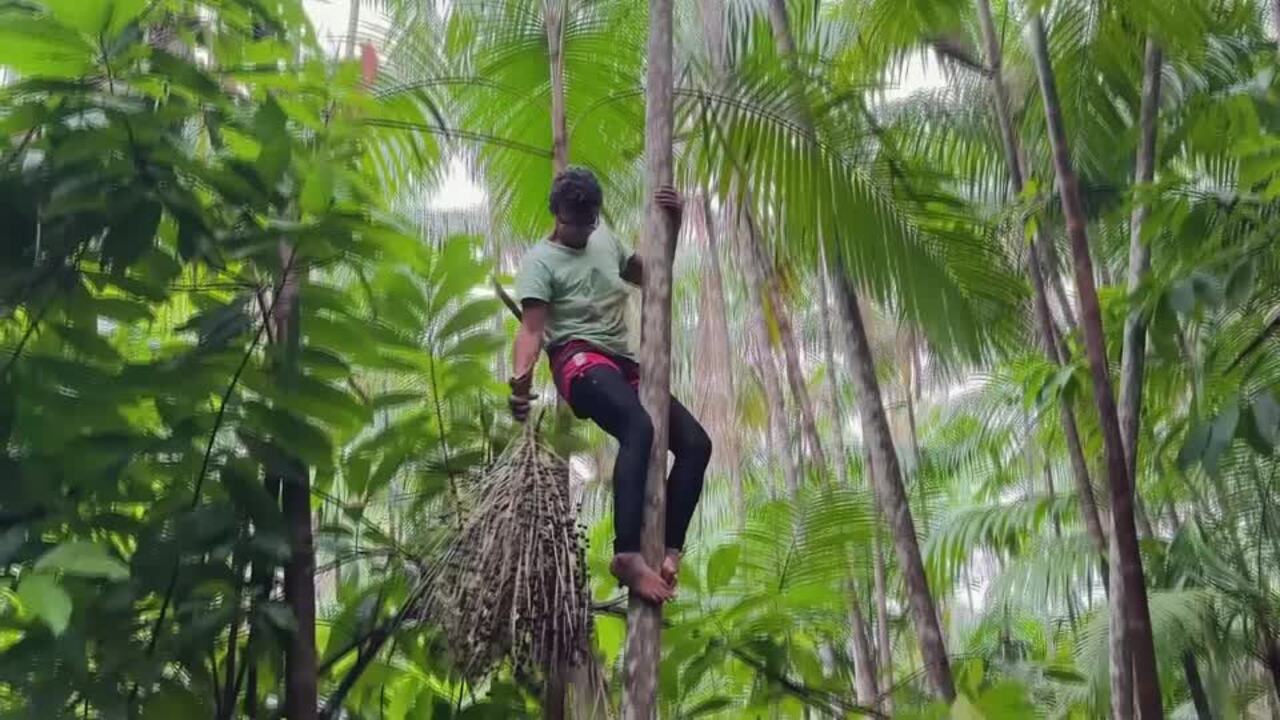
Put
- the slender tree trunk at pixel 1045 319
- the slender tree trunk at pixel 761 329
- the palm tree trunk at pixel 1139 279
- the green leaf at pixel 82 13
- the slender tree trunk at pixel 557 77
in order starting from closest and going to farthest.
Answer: the green leaf at pixel 82 13, the slender tree trunk at pixel 557 77, the palm tree trunk at pixel 1139 279, the slender tree trunk at pixel 1045 319, the slender tree trunk at pixel 761 329

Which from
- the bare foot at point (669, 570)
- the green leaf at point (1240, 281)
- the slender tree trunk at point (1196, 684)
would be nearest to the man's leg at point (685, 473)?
the bare foot at point (669, 570)

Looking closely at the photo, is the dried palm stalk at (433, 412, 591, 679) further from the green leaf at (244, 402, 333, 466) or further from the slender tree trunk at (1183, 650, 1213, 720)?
the slender tree trunk at (1183, 650, 1213, 720)

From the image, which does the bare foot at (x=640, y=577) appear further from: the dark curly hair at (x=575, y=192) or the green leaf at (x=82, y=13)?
the green leaf at (x=82, y=13)

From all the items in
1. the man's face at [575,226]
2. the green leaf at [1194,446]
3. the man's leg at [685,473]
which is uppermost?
the man's face at [575,226]

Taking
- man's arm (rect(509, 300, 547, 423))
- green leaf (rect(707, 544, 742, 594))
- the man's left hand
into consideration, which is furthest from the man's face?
green leaf (rect(707, 544, 742, 594))

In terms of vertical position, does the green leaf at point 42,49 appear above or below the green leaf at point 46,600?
above

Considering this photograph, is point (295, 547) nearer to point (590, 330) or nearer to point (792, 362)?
point (590, 330)

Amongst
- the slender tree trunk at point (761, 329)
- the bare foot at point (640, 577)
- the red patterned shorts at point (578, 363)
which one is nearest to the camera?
the bare foot at point (640, 577)

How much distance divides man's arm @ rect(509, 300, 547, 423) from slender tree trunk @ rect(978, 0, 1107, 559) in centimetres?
269

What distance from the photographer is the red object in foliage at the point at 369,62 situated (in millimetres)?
3775

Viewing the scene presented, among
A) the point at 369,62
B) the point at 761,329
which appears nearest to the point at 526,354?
the point at 369,62

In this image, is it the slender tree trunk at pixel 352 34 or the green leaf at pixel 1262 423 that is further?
the slender tree trunk at pixel 352 34

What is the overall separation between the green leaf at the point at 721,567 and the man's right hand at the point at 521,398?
77cm

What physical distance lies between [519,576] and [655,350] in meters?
0.55
